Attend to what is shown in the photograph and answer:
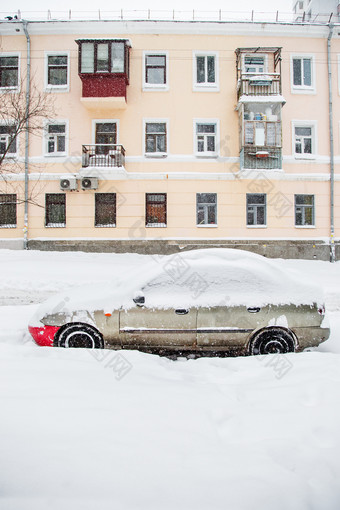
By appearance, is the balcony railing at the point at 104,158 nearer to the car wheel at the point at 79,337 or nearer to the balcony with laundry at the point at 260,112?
the balcony with laundry at the point at 260,112

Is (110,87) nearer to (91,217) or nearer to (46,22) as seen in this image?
(46,22)

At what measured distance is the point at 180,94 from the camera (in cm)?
1675

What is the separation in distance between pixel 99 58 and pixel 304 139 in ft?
35.3

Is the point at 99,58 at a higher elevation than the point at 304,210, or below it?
higher

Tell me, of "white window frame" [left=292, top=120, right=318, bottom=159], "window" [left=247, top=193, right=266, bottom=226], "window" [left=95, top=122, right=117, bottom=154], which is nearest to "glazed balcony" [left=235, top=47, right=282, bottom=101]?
"white window frame" [left=292, top=120, right=318, bottom=159]

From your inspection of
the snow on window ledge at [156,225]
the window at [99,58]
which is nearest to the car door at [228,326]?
Answer: the snow on window ledge at [156,225]

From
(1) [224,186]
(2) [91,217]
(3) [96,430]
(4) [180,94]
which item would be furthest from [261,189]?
(3) [96,430]

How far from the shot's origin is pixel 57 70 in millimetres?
16797

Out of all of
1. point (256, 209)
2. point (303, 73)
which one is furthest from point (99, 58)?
point (256, 209)

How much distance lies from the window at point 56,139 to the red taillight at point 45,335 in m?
13.9

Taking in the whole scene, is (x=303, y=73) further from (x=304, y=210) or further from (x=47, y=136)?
(x=47, y=136)

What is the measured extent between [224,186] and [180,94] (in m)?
5.07

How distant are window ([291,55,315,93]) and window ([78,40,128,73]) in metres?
8.46

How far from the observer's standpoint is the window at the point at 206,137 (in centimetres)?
1680
